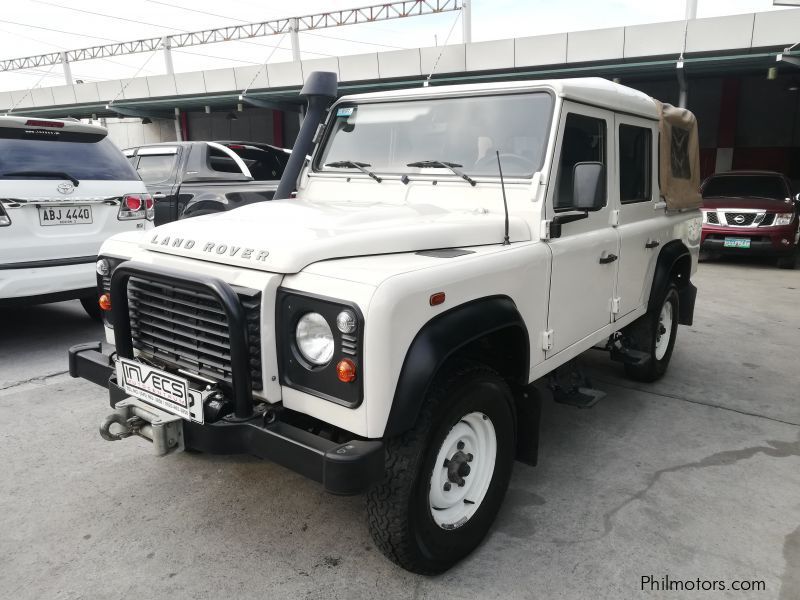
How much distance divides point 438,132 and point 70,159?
358 cm

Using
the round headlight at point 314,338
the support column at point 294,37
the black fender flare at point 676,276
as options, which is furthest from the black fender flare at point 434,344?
the support column at point 294,37

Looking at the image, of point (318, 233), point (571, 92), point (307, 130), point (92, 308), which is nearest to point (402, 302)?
point (318, 233)

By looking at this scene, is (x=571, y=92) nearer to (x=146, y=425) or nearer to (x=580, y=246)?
(x=580, y=246)

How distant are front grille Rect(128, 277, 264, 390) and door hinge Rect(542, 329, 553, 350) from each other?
1425 mm

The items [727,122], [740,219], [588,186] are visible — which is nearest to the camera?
[588,186]

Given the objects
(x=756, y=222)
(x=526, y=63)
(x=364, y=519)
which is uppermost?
(x=526, y=63)

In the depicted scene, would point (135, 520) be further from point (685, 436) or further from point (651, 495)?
point (685, 436)

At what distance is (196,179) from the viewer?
25.4 ft

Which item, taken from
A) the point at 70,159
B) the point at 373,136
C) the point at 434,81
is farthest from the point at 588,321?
the point at 434,81

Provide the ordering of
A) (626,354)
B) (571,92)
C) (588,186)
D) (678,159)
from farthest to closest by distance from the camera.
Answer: (678,159) → (626,354) → (571,92) → (588,186)

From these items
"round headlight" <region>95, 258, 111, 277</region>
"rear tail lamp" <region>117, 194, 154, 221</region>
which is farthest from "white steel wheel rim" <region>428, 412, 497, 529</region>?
"rear tail lamp" <region>117, 194, 154, 221</region>

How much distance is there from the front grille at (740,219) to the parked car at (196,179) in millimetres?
8097

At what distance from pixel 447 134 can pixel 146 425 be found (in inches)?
83.9

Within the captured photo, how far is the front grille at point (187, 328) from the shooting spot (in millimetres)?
2266
